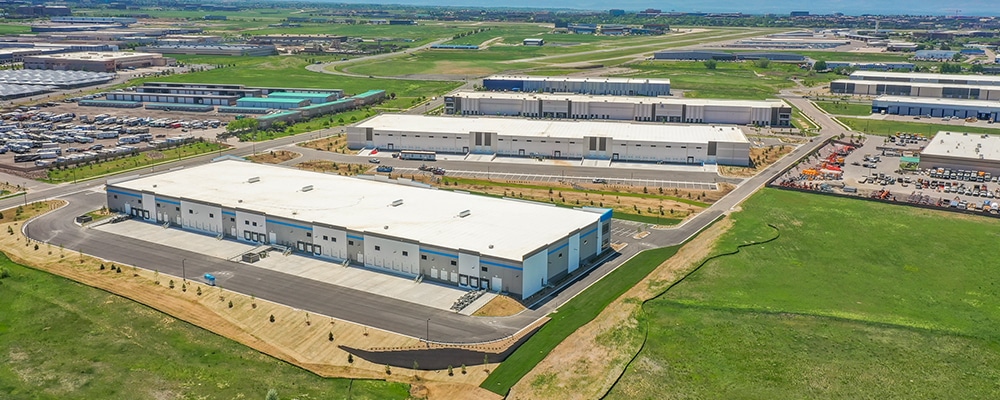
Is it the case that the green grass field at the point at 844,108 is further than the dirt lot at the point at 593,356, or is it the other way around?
the green grass field at the point at 844,108

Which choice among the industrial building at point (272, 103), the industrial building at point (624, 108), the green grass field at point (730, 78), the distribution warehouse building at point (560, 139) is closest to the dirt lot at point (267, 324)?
the distribution warehouse building at point (560, 139)

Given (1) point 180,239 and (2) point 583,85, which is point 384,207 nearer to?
(1) point 180,239

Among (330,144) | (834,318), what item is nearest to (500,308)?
(834,318)

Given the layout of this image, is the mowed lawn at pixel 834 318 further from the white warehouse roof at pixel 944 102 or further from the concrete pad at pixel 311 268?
the white warehouse roof at pixel 944 102

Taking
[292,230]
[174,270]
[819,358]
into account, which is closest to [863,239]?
[819,358]

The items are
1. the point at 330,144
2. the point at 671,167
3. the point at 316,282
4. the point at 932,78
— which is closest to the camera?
the point at 316,282

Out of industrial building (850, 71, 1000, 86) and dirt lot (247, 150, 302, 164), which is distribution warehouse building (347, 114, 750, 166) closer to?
dirt lot (247, 150, 302, 164)
